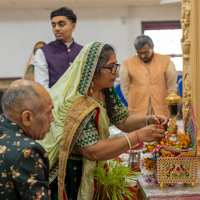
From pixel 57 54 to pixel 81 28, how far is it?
4794 mm

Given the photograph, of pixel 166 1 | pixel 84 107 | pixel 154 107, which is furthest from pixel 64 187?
pixel 166 1

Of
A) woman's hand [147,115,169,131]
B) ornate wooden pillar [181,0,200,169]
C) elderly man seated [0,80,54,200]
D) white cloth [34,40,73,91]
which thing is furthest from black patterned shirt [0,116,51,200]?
white cloth [34,40,73,91]

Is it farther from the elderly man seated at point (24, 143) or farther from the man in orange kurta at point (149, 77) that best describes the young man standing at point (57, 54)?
the elderly man seated at point (24, 143)

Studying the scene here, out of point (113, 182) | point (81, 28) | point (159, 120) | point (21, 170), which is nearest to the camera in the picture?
point (21, 170)

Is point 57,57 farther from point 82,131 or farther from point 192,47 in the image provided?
point 82,131

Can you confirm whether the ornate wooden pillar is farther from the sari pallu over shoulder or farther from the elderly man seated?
the elderly man seated

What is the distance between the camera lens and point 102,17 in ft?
25.6

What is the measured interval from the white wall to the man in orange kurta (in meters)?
3.94

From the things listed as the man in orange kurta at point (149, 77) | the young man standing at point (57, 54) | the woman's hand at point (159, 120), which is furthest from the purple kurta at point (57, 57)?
the woman's hand at point (159, 120)

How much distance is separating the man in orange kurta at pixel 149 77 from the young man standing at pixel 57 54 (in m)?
0.98

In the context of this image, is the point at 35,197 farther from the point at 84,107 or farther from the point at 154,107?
the point at 154,107

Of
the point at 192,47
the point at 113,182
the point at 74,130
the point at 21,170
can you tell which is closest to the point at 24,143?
the point at 21,170

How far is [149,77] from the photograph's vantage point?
396 cm

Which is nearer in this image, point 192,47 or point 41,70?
point 192,47
